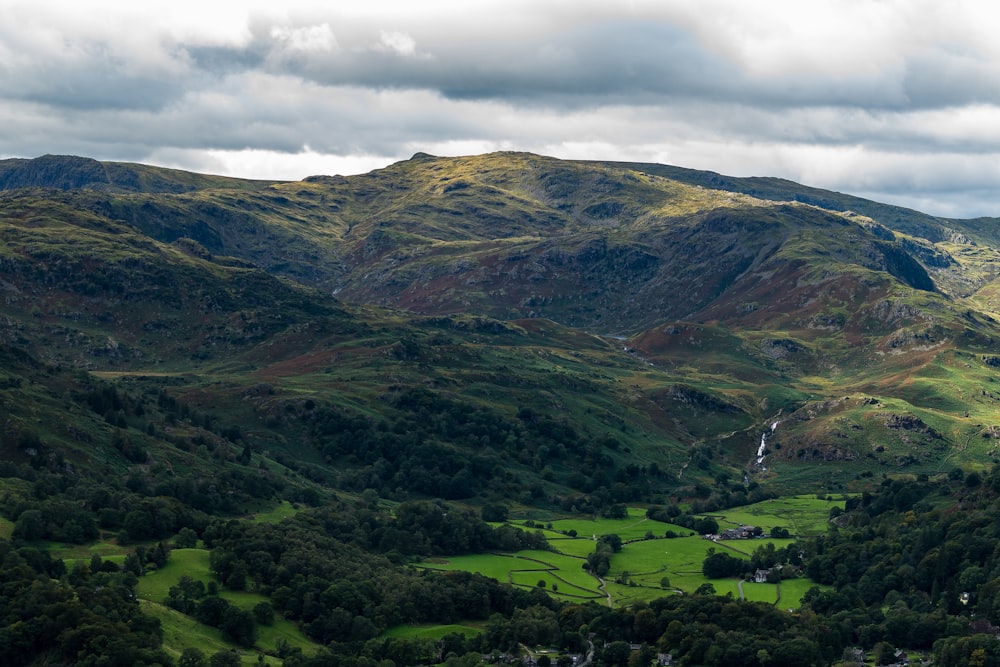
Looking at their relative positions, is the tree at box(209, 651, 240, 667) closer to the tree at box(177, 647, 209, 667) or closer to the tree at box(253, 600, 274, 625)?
the tree at box(177, 647, 209, 667)

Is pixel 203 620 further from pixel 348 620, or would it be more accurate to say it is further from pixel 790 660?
pixel 790 660

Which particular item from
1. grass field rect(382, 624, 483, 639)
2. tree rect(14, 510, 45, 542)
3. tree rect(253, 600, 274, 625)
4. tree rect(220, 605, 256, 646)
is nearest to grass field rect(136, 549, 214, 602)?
tree rect(220, 605, 256, 646)

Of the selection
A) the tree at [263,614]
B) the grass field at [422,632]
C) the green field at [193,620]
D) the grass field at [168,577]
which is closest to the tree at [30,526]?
the grass field at [168,577]

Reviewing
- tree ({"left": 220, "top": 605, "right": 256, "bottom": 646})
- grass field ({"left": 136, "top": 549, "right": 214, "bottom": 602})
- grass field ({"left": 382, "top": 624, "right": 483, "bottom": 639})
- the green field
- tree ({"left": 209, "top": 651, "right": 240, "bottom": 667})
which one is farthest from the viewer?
grass field ({"left": 382, "top": 624, "right": 483, "bottom": 639})

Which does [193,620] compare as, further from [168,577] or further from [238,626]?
[168,577]

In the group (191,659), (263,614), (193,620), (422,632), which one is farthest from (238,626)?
(422,632)

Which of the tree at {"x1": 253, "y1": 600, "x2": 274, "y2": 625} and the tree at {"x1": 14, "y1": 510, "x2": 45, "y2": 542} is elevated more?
the tree at {"x1": 14, "y1": 510, "x2": 45, "y2": 542}

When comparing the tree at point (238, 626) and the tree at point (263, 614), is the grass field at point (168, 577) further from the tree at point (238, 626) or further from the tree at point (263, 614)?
the tree at point (263, 614)

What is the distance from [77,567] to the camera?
17775cm

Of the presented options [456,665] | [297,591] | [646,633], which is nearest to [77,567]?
[297,591]

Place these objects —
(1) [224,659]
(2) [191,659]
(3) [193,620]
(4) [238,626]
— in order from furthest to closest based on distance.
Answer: (4) [238,626]
(3) [193,620]
(1) [224,659]
(2) [191,659]

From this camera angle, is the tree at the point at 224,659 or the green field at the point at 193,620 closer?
the tree at the point at 224,659

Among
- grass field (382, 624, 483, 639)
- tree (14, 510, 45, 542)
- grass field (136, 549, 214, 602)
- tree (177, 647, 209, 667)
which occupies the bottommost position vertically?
grass field (382, 624, 483, 639)

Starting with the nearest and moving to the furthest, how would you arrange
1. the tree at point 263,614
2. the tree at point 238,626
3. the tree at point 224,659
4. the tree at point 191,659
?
1. the tree at point 191,659
2. the tree at point 224,659
3. the tree at point 238,626
4. the tree at point 263,614
